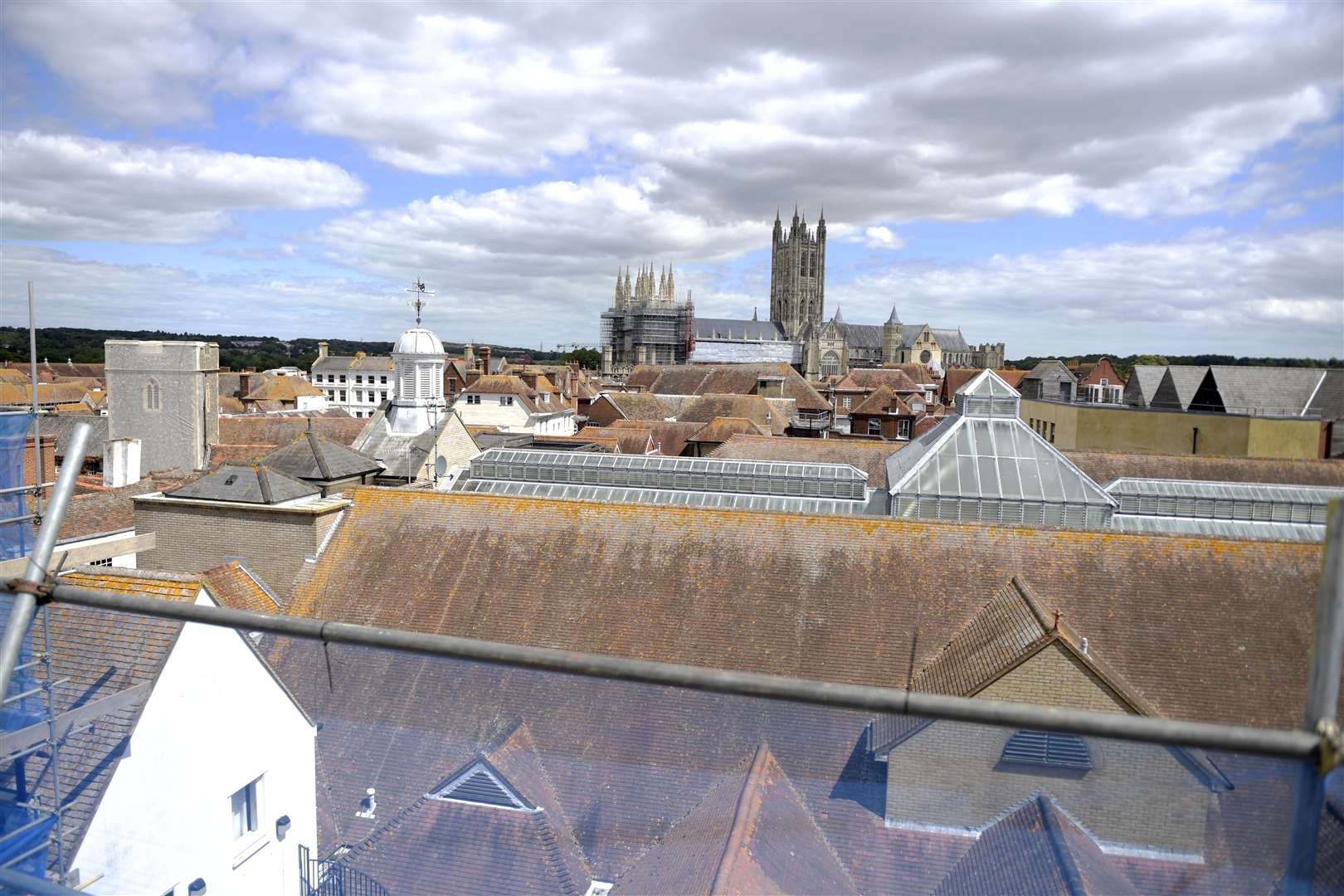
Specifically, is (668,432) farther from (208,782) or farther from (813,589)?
(208,782)

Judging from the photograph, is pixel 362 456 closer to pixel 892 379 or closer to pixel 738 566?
pixel 738 566

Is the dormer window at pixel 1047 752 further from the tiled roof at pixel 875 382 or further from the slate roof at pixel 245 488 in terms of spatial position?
the tiled roof at pixel 875 382

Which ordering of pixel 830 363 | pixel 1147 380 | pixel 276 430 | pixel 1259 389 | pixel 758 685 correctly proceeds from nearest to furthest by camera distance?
pixel 758 685
pixel 1259 389
pixel 276 430
pixel 1147 380
pixel 830 363

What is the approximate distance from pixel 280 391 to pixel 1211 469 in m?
69.2

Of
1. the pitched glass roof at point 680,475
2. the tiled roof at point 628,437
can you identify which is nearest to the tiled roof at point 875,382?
the tiled roof at point 628,437

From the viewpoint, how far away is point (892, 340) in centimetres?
13888

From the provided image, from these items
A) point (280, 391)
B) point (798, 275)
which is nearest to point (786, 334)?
point (798, 275)

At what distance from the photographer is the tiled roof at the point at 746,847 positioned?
2635 mm

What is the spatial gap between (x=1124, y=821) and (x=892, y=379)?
7782 centimetres

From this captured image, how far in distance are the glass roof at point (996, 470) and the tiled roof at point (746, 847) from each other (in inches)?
652

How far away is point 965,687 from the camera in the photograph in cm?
1005

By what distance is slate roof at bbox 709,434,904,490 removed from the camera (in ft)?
99.9

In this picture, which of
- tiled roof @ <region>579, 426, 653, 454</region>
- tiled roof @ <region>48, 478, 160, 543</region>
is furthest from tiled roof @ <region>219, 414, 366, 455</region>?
tiled roof @ <region>48, 478, 160, 543</region>

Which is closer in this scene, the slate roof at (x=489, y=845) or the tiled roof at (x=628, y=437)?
the slate roof at (x=489, y=845)
